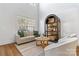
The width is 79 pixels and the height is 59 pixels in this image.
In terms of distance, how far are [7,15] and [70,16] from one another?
1.02m

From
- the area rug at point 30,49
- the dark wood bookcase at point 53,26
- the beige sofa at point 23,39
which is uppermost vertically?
the dark wood bookcase at point 53,26

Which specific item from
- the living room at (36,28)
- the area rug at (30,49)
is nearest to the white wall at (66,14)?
the living room at (36,28)

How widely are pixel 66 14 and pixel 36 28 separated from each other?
548 millimetres

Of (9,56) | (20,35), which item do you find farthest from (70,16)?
(9,56)

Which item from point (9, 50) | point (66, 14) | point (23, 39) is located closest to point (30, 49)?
point (23, 39)

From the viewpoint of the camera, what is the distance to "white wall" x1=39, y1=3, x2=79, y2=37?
1.55 metres

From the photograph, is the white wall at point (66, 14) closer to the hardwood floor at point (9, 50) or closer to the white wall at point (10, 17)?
the white wall at point (10, 17)

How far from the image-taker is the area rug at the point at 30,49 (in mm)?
1567

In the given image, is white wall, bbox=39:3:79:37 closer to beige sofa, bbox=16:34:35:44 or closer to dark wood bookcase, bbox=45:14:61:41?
dark wood bookcase, bbox=45:14:61:41

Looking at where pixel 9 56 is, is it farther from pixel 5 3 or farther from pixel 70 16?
pixel 70 16

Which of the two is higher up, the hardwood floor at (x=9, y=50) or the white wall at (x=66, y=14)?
the white wall at (x=66, y=14)

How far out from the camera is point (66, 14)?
61.2 inches

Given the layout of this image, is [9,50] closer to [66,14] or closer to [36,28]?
[36,28]

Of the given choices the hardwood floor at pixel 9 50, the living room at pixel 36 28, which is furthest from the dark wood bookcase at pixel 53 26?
the hardwood floor at pixel 9 50
